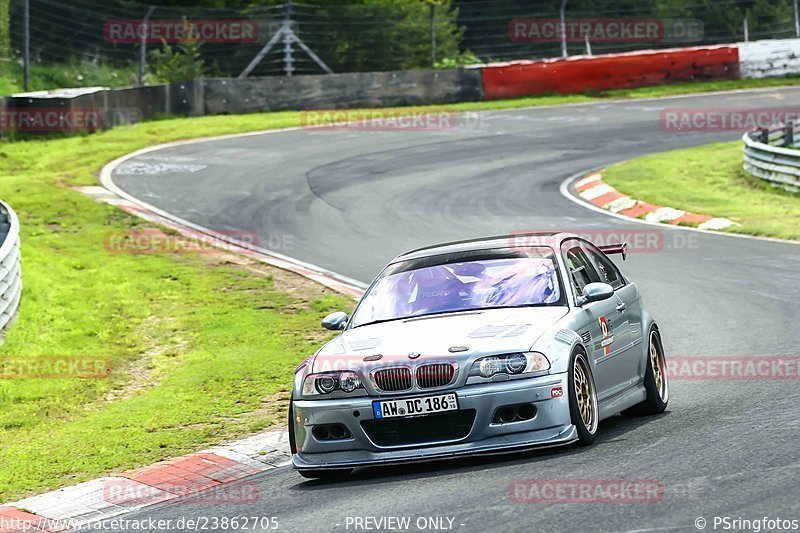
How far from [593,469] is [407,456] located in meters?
1.15

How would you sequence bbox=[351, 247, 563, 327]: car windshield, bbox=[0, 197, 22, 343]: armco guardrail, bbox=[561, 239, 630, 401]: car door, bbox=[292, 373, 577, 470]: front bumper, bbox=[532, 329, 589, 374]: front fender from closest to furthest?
bbox=[292, 373, 577, 470]: front bumper
bbox=[532, 329, 589, 374]: front fender
bbox=[561, 239, 630, 401]: car door
bbox=[351, 247, 563, 327]: car windshield
bbox=[0, 197, 22, 343]: armco guardrail

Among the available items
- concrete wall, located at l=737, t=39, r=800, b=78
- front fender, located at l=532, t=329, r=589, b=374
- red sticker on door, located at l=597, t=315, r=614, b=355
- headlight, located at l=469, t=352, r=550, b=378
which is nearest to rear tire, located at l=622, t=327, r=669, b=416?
red sticker on door, located at l=597, t=315, r=614, b=355

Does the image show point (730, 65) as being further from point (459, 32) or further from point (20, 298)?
point (20, 298)

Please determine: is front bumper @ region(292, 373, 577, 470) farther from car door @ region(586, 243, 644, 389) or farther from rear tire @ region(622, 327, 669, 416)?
rear tire @ region(622, 327, 669, 416)

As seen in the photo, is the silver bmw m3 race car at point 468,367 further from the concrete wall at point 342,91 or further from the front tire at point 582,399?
the concrete wall at point 342,91

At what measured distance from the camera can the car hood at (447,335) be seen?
7.86 m

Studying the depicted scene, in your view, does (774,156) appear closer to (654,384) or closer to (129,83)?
(654,384)

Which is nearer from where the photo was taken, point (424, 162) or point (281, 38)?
point (424, 162)

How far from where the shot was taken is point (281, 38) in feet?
117

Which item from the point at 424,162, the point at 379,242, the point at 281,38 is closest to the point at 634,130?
the point at 424,162

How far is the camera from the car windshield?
8883 millimetres

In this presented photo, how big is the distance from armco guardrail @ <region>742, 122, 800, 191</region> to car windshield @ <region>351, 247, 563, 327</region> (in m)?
15.7

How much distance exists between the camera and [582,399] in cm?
810

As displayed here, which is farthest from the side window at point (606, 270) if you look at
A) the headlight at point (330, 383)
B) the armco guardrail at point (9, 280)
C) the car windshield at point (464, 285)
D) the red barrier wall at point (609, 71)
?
the red barrier wall at point (609, 71)
